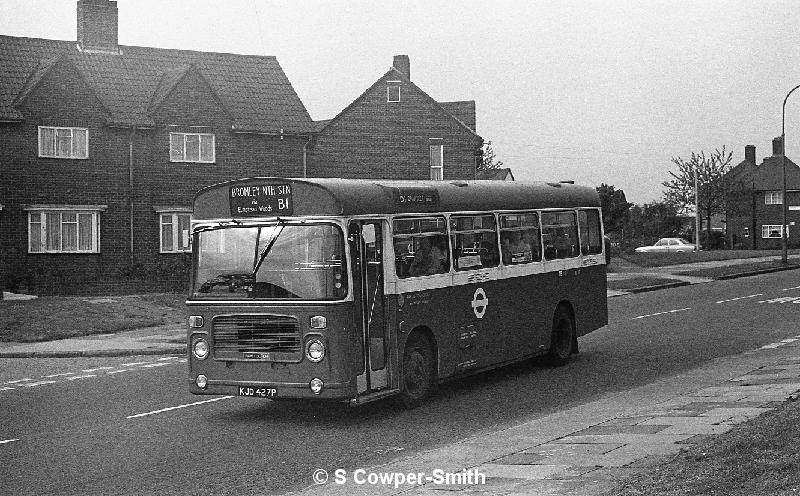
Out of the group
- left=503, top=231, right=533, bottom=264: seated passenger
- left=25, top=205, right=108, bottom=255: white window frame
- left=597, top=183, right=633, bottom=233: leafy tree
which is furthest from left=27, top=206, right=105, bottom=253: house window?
left=597, top=183, right=633, bottom=233: leafy tree

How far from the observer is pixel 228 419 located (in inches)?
544

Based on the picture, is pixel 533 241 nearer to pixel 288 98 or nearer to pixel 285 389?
pixel 285 389

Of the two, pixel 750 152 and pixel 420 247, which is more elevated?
pixel 750 152

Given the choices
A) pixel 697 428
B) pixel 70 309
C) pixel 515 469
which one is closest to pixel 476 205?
pixel 697 428

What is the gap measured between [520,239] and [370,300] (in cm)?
449

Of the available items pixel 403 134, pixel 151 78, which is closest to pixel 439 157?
pixel 403 134

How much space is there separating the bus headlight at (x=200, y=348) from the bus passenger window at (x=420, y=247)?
96.5 inches

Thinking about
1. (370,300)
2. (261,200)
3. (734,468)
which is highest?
(261,200)

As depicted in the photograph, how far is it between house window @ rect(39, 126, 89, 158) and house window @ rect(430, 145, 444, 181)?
17980mm

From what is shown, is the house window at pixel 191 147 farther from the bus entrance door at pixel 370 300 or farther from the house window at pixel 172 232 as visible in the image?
the bus entrance door at pixel 370 300

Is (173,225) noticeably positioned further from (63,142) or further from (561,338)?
(561,338)

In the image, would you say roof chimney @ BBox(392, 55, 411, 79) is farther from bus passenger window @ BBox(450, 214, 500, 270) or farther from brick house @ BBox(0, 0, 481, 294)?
bus passenger window @ BBox(450, 214, 500, 270)

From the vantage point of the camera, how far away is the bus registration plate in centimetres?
1325

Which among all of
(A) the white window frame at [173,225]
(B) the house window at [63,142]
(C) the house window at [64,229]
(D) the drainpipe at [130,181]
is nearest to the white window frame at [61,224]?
(C) the house window at [64,229]
